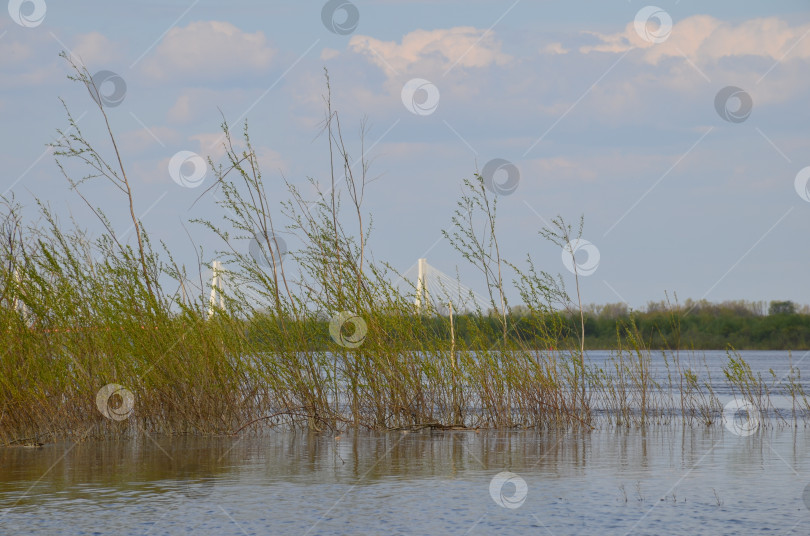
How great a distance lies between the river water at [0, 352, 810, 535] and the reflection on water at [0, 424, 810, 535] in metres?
0.01

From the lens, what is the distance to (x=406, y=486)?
22.3ft

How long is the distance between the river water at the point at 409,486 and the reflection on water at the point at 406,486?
14mm

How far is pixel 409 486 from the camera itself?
6805mm

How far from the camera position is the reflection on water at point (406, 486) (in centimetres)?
550

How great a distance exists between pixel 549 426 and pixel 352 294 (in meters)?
2.79

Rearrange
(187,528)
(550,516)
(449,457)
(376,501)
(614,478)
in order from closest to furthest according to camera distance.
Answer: (187,528)
(550,516)
(376,501)
(614,478)
(449,457)

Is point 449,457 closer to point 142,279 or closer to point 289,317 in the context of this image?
point 289,317

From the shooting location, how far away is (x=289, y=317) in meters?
10.8

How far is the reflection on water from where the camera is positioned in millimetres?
5504

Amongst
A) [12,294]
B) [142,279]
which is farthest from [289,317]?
[12,294]

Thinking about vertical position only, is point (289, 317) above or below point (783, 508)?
above

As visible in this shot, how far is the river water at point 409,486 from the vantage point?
18.1ft

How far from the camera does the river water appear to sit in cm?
550

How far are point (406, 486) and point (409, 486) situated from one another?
2 centimetres
